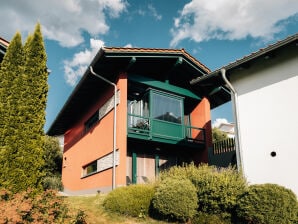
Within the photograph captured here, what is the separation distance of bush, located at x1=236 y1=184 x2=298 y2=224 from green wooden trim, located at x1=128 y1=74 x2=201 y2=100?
8.38m

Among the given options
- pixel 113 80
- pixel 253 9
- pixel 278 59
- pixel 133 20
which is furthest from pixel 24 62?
pixel 253 9

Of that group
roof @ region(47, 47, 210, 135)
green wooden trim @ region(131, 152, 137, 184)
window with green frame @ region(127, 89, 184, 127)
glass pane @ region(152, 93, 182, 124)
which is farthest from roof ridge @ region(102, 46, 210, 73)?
green wooden trim @ region(131, 152, 137, 184)

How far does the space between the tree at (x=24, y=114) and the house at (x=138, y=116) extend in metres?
4.03

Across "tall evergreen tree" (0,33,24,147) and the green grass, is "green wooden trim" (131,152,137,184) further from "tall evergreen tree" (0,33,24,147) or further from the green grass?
"tall evergreen tree" (0,33,24,147)

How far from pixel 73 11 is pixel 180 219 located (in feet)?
31.4

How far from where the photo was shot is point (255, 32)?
12.9 metres

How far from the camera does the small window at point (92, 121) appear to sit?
17.6m

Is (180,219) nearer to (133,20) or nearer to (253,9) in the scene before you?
(253,9)

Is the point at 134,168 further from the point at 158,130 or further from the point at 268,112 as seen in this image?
the point at 268,112

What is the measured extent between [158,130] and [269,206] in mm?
7856

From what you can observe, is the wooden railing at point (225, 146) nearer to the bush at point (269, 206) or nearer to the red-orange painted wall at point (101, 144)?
the red-orange painted wall at point (101, 144)

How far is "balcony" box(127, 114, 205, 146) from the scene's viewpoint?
559 inches

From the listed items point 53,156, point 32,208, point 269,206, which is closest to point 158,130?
point 269,206

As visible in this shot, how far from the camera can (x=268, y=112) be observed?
974 cm
